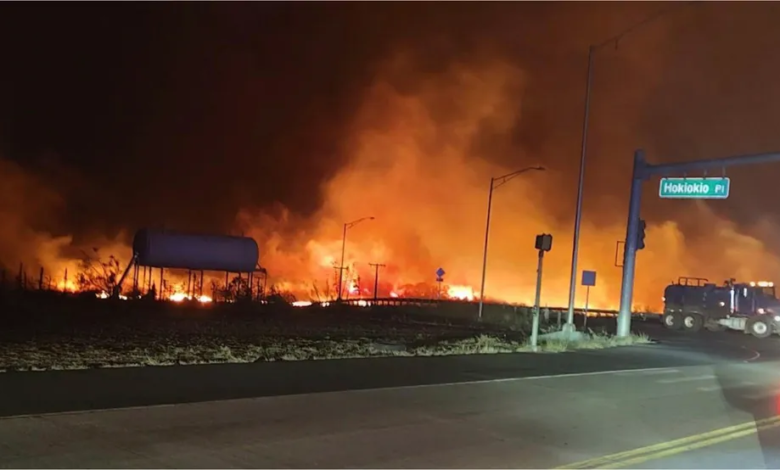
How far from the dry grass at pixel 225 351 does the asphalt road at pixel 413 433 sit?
4592mm

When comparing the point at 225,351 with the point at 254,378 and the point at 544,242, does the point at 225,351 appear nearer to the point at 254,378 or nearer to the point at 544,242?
the point at 254,378

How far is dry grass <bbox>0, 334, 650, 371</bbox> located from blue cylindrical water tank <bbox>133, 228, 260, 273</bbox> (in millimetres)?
25568

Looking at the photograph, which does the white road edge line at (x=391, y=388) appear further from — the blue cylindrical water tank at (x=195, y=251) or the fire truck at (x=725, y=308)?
the blue cylindrical water tank at (x=195, y=251)

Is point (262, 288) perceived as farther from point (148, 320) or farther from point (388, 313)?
point (148, 320)

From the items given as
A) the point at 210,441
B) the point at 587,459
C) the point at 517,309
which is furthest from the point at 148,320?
the point at 517,309

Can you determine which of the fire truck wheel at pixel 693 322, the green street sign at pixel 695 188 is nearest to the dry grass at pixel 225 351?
the green street sign at pixel 695 188

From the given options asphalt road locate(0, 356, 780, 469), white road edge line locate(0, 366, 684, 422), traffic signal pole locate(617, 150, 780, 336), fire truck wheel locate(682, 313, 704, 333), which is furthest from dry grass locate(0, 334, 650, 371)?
fire truck wheel locate(682, 313, 704, 333)

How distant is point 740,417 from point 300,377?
7055 millimetres

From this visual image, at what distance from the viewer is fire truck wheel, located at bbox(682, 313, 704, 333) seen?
3936 cm

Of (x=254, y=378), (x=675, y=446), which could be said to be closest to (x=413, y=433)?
(x=675, y=446)

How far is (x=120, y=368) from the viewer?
13305 millimetres

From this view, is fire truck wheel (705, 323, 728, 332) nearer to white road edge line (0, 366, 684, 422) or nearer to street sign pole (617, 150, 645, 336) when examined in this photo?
street sign pole (617, 150, 645, 336)

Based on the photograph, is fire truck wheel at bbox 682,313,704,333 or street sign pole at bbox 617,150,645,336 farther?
fire truck wheel at bbox 682,313,704,333

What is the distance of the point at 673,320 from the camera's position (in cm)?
4059
